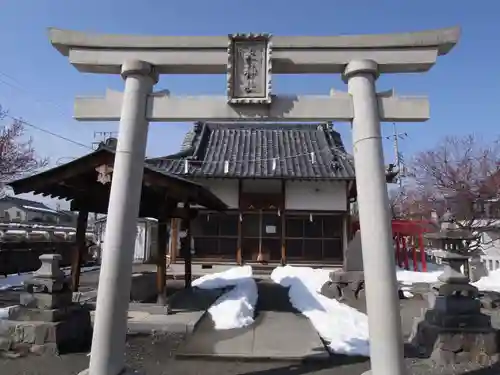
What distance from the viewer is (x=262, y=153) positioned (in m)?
18.9

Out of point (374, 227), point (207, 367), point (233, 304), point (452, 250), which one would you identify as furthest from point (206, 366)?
point (452, 250)

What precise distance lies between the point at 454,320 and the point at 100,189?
28.5 feet

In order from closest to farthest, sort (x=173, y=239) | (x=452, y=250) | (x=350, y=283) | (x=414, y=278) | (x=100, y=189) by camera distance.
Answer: (x=452, y=250) < (x=100, y=189) < (x=350, y=283) < (x=414, y=278) < (x=173, y=239)

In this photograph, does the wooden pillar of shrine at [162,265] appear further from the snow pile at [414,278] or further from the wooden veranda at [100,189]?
the snow pile at [414,278]

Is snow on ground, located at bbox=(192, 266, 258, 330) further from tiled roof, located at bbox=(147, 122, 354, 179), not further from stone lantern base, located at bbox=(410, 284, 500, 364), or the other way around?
tiled roof, located at bbox=(147, 122, 354, 179)

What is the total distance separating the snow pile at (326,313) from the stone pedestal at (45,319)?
15.5 feet

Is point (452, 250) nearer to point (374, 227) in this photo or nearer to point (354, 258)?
point (374, 227)

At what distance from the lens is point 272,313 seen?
918 centimetres

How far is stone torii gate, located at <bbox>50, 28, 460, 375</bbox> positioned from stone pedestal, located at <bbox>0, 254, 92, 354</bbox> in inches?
89.6

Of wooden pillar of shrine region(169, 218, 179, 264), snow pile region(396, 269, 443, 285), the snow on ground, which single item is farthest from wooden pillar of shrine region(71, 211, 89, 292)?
snow pile region(396, 269, 443, 285)

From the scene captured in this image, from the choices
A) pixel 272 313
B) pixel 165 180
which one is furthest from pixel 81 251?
pixel 272 313

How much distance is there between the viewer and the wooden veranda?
8469 mm

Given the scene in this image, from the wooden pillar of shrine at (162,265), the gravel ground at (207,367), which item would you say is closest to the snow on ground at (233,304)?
the wooden pillar of shrine at (162,265)

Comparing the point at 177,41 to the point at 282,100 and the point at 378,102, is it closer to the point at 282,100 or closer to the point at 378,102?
the point at 282,100
